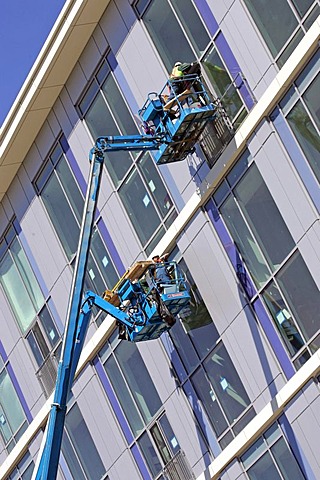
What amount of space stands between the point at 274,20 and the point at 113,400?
12664 mm

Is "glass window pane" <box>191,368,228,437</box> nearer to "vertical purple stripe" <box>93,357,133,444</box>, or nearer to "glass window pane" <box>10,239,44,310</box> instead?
"vertical purple stripe" <box>93,357,133,444</box>

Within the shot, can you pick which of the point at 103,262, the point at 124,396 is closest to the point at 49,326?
the point at 103,262

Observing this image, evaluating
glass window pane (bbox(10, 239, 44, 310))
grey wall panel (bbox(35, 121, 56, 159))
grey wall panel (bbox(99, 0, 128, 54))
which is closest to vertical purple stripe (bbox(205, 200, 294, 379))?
grey wall panel (bbox(99, 0, 128, 54))

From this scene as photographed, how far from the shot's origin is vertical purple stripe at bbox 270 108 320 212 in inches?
1120

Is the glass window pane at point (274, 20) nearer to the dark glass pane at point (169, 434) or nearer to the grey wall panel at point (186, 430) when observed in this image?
the grey wall panel at point (186, 430)

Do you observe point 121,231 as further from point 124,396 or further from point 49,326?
point 49,326

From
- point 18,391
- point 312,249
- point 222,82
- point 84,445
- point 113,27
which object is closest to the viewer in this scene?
point 312,249

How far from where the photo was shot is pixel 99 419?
36.4 meters

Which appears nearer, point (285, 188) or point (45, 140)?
point (285, 188)

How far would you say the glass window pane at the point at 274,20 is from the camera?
29.4 meters

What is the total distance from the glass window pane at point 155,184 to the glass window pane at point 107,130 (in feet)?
2.48

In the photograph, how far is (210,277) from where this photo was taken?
31.8m

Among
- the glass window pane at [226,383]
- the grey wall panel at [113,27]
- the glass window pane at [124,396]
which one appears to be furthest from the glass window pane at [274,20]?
the glass window pane at [124,396]

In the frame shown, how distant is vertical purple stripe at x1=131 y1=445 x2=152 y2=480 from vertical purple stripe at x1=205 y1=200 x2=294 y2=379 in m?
6.99
